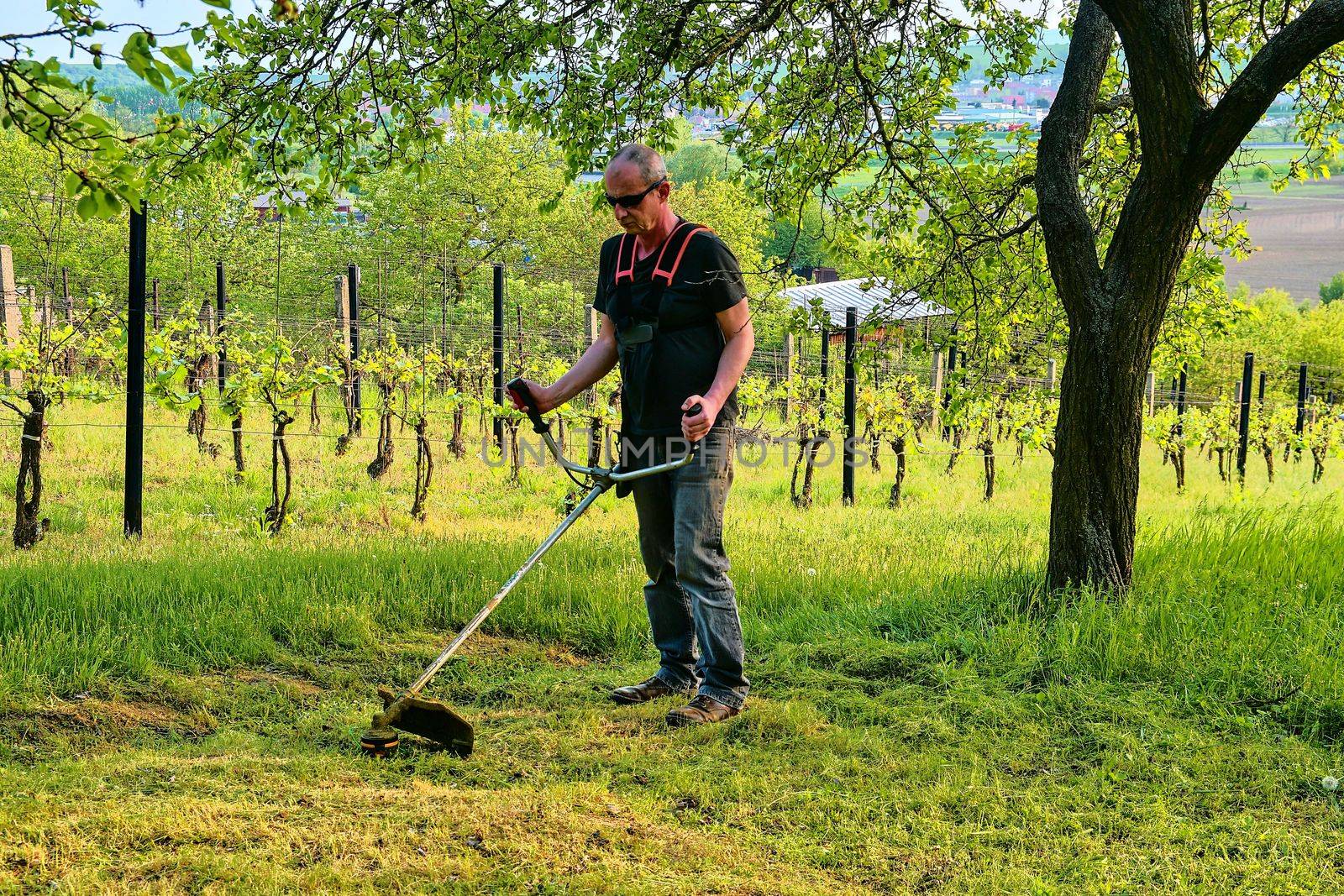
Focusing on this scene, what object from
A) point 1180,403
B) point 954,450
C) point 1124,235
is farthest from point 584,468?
point 1180,403

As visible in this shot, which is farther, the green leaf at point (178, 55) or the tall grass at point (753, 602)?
the tall grass at point (753, 602)

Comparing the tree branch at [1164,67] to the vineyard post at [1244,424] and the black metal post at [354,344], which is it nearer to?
the black metal post at [354,344]

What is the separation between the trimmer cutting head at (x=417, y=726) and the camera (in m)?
3.90

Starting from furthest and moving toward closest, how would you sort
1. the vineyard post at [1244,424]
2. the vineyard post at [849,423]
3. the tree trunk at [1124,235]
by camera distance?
the vineyard post at [1244,424], the vineyard post at [849,423], the tree trunk at [1124,235]

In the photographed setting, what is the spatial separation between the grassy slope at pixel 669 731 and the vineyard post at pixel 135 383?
254 mm

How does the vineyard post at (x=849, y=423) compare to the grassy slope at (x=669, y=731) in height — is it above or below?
above

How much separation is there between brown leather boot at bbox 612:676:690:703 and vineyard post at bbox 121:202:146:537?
4.28 meters

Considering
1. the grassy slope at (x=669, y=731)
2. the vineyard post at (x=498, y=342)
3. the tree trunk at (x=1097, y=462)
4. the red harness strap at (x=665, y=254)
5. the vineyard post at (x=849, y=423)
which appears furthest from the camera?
the vineyard post at (x=849, y=423)

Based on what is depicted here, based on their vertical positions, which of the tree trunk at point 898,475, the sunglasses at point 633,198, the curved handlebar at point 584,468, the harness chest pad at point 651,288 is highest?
the sunglasses at point 633,198

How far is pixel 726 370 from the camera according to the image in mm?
4195

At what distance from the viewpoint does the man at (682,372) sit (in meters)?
4.22

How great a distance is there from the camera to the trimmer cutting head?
390 centimetres

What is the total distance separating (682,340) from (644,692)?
4.69 ft

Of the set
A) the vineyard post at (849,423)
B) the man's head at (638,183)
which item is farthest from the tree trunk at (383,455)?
the man's head at (638,183)
